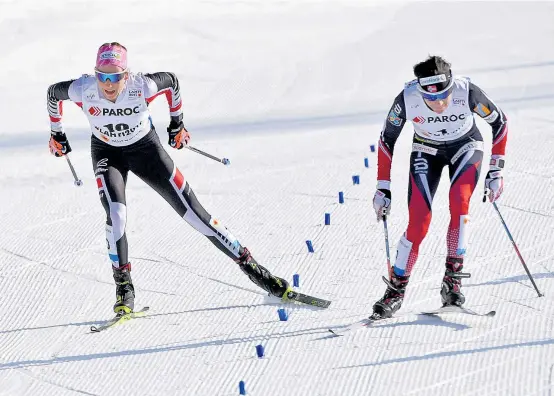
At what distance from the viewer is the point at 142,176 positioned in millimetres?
7434

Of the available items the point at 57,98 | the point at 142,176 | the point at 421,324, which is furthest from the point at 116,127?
the point at 421,324

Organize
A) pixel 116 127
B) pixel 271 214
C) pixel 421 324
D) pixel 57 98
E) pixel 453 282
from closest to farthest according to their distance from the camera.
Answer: pixel 421 324, pixel 453 282, pixel 116 127, pixel 57 98, pixel 271 214

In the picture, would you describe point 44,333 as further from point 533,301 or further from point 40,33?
point 40,33

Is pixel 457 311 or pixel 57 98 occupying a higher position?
pixel 57 98

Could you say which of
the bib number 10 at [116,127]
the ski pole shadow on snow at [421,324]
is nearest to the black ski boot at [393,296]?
the ski pole shadow on snow at [421,324]

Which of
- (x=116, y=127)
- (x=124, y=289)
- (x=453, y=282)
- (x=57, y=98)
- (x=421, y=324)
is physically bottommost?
(x=124, y=289)

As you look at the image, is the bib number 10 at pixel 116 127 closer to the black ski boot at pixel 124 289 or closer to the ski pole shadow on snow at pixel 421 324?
the black ski boot at pixel 124 289

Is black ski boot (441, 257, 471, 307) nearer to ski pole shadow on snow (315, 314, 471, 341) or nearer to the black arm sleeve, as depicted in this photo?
ski pole shadow on snow (315, 314, 471, 341)

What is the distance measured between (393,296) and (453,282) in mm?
412

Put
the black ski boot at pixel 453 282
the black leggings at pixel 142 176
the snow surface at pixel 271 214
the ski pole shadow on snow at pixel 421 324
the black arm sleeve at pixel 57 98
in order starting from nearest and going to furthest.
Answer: the snow surface at pixel 271 214, the ski pole shadow on snow at pixel 421 324, the black ski boot at pixel 453 282, the black leggings at pixel 142 176, the black arm sleeve at pixel 57 98

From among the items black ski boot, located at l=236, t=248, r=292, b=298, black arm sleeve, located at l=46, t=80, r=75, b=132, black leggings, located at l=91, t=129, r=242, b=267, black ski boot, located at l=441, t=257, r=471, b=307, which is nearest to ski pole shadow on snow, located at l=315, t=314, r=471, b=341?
black ski boot, located at l=441, t=257, r=471, b=307

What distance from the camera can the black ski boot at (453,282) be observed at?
6.83m

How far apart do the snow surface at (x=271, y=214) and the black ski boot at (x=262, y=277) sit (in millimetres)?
154

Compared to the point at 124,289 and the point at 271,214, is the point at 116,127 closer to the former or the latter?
the point at 124,289
